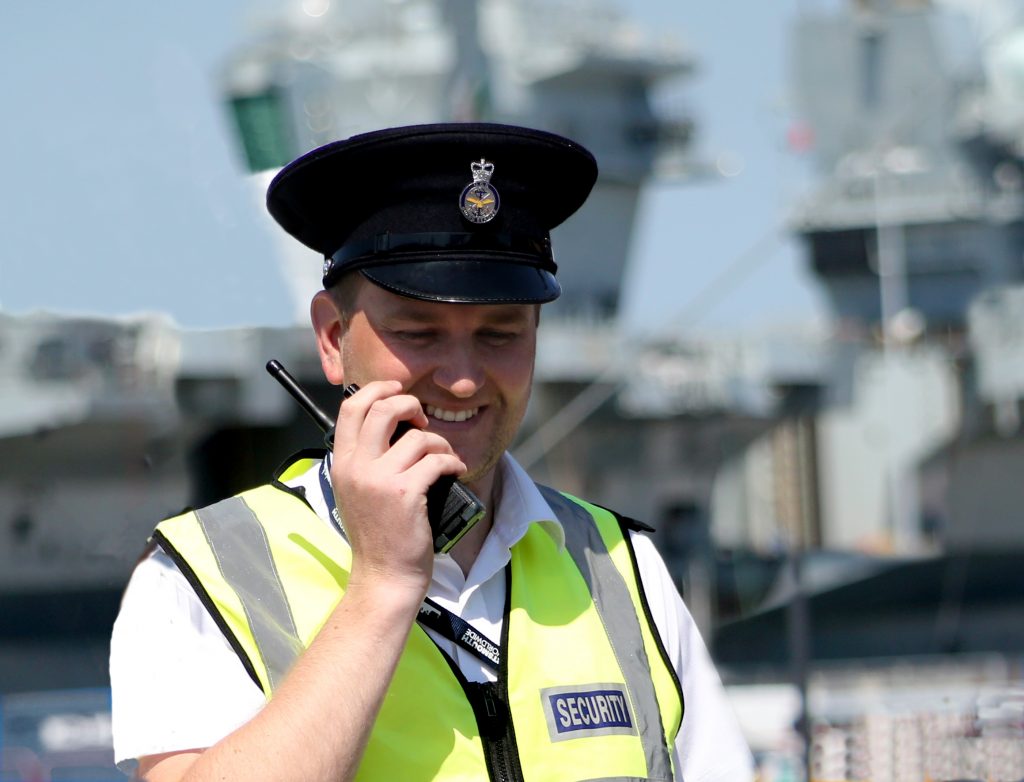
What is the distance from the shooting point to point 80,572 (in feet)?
10.8

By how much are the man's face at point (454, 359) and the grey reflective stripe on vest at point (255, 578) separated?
19 cm

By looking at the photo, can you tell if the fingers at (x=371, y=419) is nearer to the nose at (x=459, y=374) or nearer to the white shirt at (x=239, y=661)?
the nose at (x=459, y=374)

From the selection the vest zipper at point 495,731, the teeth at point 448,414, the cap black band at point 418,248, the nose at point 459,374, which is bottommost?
the vest zipper at point 495,731

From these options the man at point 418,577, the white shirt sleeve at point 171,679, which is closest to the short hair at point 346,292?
the man at point 418,577

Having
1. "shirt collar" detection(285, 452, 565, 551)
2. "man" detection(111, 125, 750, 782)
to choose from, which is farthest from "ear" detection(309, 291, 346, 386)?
"shirt collar" detection(285, 452, 565, 551)

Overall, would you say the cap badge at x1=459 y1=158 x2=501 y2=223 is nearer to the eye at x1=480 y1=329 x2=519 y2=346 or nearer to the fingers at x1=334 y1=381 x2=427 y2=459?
the eye at x1=480 y1=329 x2=519 y2=346

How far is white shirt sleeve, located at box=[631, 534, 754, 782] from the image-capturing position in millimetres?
1613

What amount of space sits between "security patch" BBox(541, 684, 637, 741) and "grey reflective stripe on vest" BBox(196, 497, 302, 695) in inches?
11.5

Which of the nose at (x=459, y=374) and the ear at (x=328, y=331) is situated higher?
the ear at (x=328, y=331)

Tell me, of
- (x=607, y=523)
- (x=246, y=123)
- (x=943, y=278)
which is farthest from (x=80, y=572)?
(x=943, y=278)

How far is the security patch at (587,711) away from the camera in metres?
1.47

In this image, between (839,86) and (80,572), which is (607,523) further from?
(839,86)

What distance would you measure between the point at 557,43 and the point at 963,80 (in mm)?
8986

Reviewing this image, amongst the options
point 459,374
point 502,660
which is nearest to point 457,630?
point 502,660
